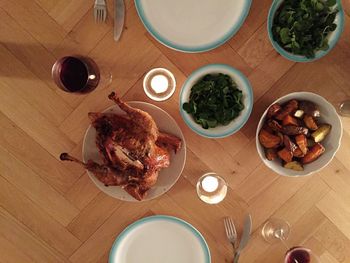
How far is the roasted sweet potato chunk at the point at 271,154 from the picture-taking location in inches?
44.3

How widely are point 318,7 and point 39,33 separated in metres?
0.75

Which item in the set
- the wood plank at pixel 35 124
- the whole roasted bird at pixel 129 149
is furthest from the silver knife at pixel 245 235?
the wood plank at pixel 35 124

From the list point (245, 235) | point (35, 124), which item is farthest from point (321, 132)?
point (35, 124)

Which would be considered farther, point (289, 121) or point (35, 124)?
point (35, 124)

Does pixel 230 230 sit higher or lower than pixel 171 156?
lower

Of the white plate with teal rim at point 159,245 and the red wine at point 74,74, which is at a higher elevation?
the red wine at point 74,74

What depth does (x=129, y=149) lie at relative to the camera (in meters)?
1.08

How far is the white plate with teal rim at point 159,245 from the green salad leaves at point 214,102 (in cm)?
33

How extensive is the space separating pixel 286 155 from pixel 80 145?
0.58 metres

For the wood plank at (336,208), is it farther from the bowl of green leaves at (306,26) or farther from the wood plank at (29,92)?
the wood plank at (29,92)

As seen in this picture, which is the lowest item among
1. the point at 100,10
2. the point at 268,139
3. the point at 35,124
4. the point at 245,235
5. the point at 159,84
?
the point at 245,235

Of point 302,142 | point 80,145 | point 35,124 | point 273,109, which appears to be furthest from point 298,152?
point 35,124

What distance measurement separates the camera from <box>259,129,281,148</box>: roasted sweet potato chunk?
43.7 inches

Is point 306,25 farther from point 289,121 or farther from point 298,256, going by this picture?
point 298,256
